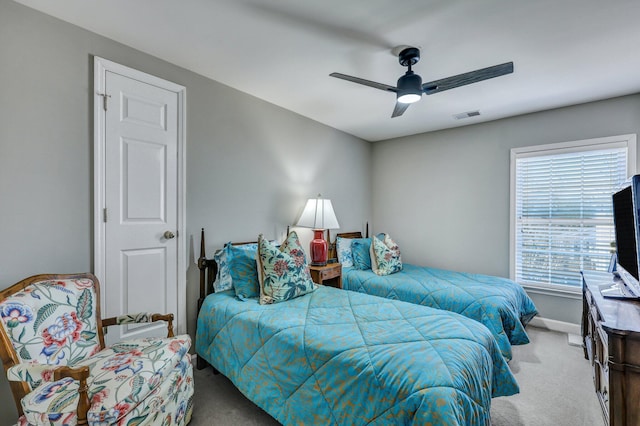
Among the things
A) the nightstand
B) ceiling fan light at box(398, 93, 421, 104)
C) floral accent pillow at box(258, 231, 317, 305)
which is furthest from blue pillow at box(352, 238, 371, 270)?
ceiling fan light at box(398, 93, 421, 104)

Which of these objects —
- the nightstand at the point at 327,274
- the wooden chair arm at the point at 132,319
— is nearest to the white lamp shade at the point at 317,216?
the nightstand at the point at 327,274

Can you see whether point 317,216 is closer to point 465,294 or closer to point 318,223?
point 318,223

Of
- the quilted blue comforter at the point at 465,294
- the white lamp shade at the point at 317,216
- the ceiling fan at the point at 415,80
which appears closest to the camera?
the ceiling fan at the point at 415,80

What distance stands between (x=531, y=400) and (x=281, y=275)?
79.9 inches

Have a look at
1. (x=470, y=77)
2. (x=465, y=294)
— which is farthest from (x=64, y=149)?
(x=465, y=294)

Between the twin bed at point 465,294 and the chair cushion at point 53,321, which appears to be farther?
the twin bed at point 465,294

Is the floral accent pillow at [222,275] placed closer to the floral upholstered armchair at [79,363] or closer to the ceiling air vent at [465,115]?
the floral upholstered armchair at [79,363]

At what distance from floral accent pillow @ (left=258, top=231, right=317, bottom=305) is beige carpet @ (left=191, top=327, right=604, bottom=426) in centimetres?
72

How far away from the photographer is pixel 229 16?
179 cm

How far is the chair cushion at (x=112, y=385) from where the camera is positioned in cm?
120

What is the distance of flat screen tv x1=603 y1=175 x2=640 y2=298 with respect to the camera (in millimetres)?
1574

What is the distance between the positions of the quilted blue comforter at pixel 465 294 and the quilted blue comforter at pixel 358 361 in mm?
777

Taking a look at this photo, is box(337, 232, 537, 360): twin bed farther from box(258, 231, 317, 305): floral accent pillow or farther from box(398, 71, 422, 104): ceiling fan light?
box(398, 71, 422, 104): ceiling fan light

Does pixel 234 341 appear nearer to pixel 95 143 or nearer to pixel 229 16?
pixel 95 143
